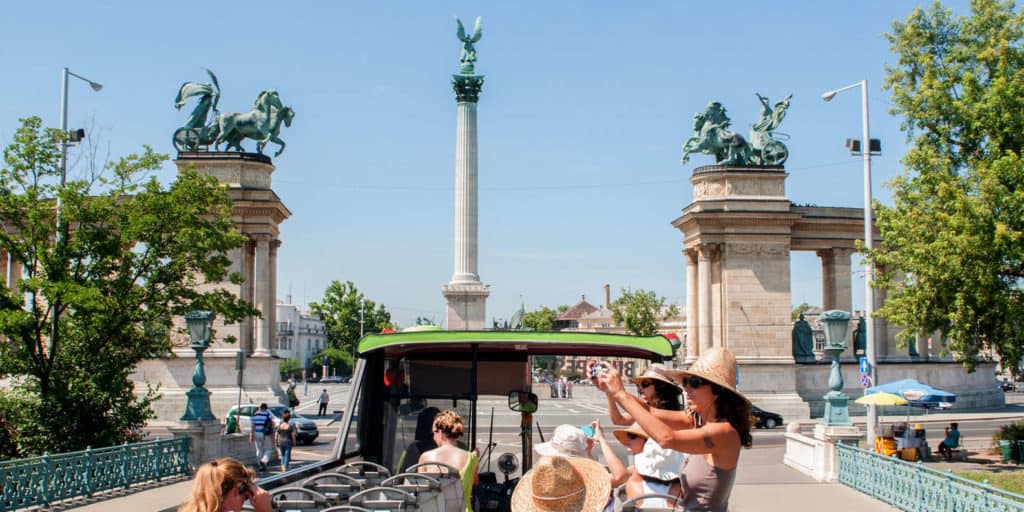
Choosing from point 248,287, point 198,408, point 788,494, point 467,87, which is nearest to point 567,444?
point 788,494

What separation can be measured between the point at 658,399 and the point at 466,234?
48.9 meters

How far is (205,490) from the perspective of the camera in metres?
5.20

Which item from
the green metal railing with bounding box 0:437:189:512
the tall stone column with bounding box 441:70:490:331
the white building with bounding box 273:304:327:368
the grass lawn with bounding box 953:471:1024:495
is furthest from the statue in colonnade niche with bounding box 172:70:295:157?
the white building with bounding box 273:304:327:368

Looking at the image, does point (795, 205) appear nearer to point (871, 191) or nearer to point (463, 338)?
point (871, 191)

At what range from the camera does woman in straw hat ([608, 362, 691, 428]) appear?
6.58 metres

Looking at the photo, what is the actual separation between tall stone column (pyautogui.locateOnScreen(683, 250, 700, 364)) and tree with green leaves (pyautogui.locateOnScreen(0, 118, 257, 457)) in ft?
116

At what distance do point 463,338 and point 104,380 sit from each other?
1567 centimetres

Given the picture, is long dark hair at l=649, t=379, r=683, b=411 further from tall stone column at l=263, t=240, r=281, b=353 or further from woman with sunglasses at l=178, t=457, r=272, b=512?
tall stone column at l=263, t=240, r=281, b=353

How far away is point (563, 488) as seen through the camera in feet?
21.6

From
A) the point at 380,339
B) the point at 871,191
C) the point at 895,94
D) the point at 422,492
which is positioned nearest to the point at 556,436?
the point at 422,492

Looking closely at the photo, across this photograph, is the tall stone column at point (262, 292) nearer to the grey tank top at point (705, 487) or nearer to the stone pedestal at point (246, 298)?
the stone pedestal at point (246, 298)

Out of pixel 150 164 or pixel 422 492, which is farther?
pixel 150 164

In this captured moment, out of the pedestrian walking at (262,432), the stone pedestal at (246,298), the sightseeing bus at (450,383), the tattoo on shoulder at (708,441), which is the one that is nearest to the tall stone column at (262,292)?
the stone pedestal at (246,298)

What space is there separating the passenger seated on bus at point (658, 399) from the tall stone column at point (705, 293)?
1774 inches
